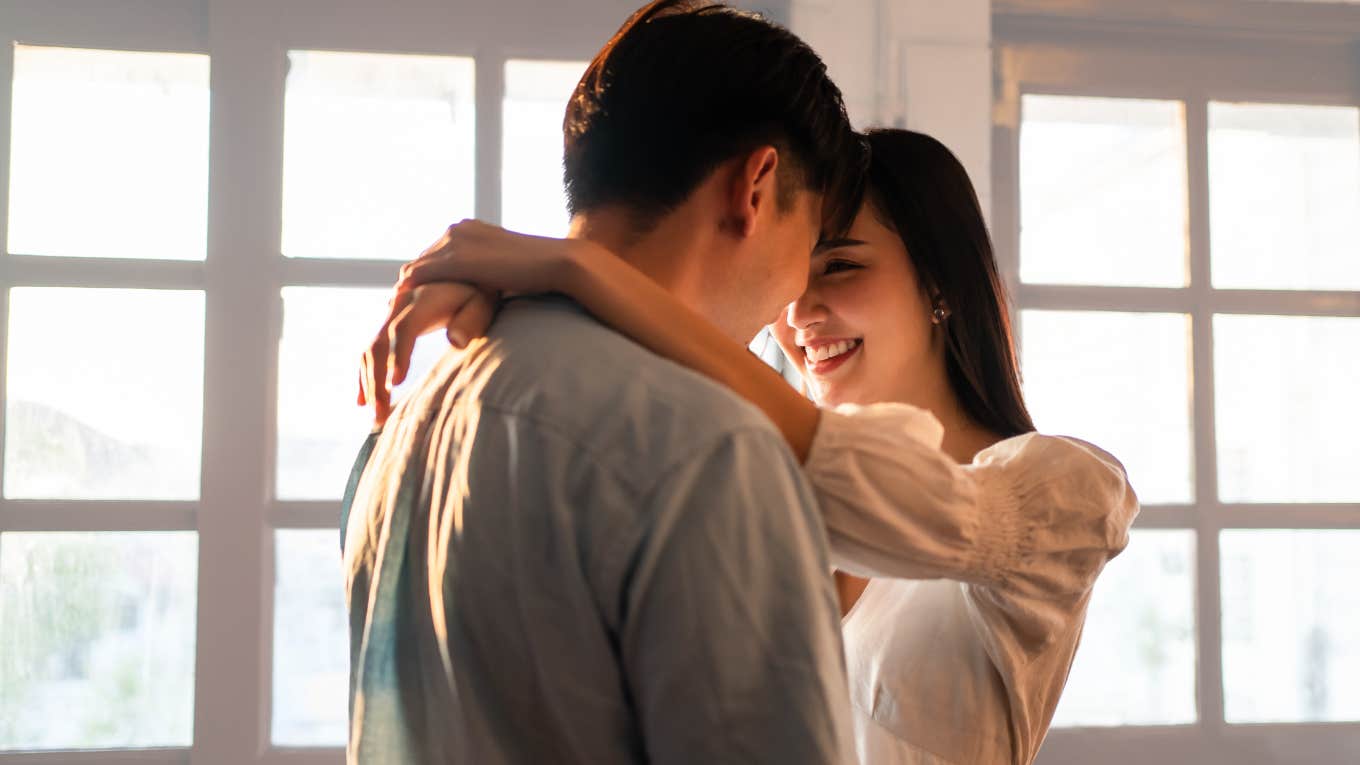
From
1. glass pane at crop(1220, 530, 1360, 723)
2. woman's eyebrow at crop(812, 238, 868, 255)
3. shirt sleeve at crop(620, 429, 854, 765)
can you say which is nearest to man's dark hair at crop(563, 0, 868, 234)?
shirt sleeve at crop(620, 429, 854, 765)

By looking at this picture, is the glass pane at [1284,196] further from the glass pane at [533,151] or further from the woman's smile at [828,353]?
the glass pane at [533,151]

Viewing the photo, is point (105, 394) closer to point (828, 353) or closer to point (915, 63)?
point (828, 353)

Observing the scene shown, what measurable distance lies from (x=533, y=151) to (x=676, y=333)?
1391 mm

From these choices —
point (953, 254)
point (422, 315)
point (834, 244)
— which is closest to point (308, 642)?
point (834, 244)

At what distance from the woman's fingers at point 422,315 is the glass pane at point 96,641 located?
4.43 feet

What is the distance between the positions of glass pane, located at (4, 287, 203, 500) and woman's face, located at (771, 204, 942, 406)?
1.12 meters

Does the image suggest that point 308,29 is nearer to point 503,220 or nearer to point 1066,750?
point 503,220

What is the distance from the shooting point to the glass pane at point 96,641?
206 cm

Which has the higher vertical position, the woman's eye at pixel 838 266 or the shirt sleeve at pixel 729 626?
the woman's eye at pixel 838 266

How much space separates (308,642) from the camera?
211cm

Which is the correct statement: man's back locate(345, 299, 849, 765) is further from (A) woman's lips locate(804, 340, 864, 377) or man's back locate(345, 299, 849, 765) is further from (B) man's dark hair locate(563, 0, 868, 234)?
(A) woman's lips locate(804, 340, 864, 377)

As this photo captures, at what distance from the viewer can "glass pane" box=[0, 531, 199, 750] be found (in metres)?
2.06

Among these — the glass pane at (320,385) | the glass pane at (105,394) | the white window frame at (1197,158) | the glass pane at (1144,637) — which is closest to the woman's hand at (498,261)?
the glass pane at (320,385)

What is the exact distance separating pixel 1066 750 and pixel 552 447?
1.87 meters
